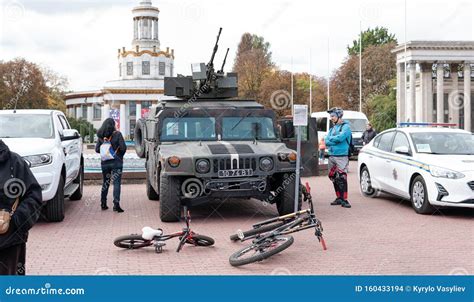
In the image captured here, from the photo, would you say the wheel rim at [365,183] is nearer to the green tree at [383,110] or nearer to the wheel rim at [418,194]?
the wheel rim at [418,194]

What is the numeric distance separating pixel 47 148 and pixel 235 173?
3.04 metres

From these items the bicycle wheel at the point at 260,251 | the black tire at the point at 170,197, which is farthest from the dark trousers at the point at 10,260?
the black tire at the point at 170,197

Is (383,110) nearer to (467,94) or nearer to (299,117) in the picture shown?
(467,94)

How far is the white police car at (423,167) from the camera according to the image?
11.9 meters

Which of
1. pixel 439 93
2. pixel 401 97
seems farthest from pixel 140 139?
pixel 439 93

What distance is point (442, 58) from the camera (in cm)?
7619

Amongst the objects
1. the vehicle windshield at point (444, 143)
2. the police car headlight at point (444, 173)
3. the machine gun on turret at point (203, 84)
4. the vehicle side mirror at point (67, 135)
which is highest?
the machine gun on turret at point (203, 84)

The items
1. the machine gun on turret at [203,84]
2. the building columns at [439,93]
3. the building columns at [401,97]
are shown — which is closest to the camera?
the machine gun on turret at [203,84]

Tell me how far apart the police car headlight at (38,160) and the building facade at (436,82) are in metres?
62.6

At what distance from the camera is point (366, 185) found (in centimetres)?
1560

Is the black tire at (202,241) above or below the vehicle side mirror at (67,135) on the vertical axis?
below

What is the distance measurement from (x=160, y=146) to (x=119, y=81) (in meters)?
105

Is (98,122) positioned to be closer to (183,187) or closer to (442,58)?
(442,58)
